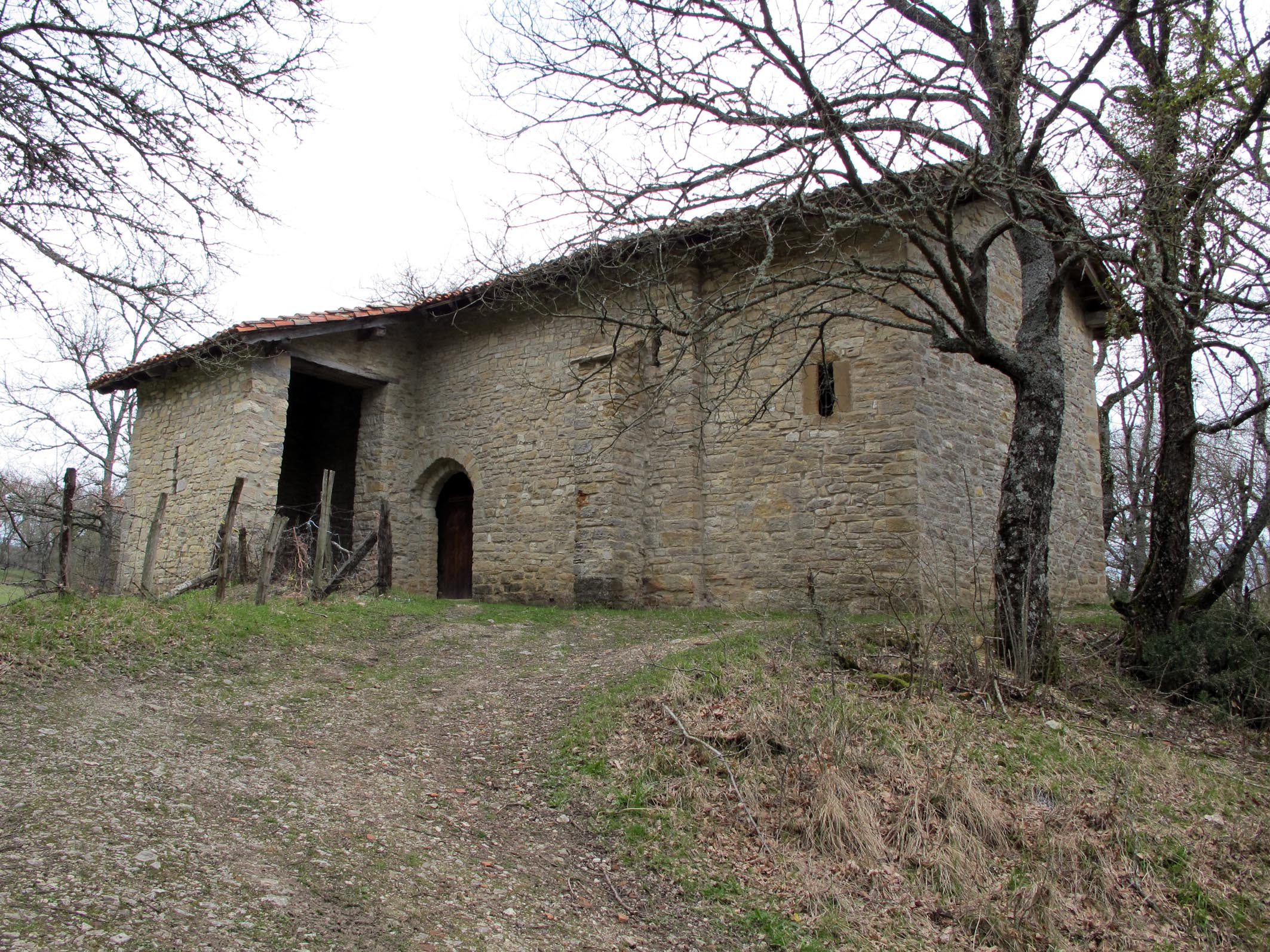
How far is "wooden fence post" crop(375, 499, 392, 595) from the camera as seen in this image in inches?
379

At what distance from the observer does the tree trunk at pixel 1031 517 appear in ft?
20.0

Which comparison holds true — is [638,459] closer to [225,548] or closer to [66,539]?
[225,548]

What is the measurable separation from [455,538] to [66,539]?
6.51m

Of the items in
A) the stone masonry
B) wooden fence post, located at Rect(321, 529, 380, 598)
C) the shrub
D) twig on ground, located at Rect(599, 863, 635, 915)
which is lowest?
twig on ground, located at Rect(599, 863, 635, 915)

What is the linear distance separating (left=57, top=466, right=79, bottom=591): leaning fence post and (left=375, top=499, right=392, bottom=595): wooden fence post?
11.5 feet

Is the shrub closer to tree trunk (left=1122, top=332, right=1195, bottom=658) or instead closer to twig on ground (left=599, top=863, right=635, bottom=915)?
tree trunk (left=1122, top=332, right=1195, bottom=658)

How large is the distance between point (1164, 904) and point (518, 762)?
11.1 ft

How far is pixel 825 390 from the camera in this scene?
9344 millimetres

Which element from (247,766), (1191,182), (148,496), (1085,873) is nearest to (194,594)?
(247,766)

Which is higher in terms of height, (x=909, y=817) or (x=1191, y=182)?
(x=1191, y=182)

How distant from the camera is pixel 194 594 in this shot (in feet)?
25.8

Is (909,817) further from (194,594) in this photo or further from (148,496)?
(148,496)

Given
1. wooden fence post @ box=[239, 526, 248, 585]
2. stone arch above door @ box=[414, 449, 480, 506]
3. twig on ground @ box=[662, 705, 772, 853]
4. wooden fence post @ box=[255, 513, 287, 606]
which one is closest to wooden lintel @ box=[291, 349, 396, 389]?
stone arch above door @ box=[414, 449, 480, 506]

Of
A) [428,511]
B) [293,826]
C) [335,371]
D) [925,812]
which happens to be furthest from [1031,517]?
[335,371]
